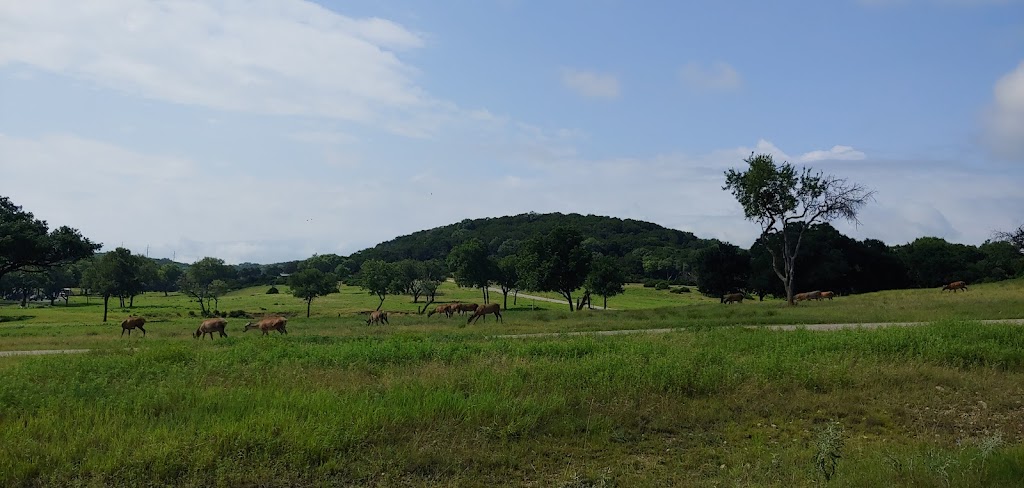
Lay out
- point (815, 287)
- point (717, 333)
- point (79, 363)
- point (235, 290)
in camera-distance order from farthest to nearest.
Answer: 1. point (235, 290)
2. point (815, 287)
3. point (717, 333)
4. point (79, 363)

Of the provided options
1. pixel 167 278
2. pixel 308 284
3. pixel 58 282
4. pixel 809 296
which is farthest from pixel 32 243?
pixel 167 278

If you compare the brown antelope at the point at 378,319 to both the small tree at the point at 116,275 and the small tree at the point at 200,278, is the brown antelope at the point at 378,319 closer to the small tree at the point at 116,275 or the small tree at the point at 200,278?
the small tree at the point at 116,275

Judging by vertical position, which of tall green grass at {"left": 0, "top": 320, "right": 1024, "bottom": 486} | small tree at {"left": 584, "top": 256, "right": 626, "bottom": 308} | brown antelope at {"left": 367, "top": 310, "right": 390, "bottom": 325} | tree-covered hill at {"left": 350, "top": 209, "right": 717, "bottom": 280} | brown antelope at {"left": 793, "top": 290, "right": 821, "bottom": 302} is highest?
tree-covered hill at {"left": 350, "top": 209, "right": 717, "bottom": 280}

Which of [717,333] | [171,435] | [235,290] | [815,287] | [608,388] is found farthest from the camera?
[235,290]

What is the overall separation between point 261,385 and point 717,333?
532 inches

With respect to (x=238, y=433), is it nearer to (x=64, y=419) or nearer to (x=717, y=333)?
(x=64, y=419)

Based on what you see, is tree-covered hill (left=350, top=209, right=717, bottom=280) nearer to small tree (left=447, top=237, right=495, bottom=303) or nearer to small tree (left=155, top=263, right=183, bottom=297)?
small tree (left=447, top=237, right=495, bottom=303)

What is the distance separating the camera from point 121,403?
8891 mm

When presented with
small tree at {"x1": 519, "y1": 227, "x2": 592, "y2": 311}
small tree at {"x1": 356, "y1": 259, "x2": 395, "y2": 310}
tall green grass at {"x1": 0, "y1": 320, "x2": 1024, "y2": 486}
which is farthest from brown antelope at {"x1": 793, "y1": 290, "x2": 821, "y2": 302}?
small tree at {"x1": 356, "y1": 259, "x2": 395, "y2": 310}

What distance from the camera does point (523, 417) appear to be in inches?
347

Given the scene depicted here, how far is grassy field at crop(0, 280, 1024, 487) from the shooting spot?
7094 millimetres

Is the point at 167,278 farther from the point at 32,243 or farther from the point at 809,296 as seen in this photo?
the point at 809,296

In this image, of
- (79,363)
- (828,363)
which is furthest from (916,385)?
(79,363)

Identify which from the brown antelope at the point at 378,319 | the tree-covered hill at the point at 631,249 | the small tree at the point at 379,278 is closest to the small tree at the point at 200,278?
the small tree at the point at 379,278
